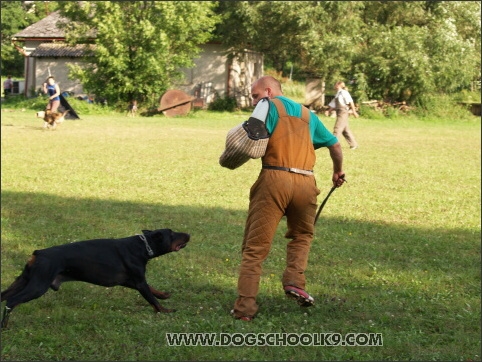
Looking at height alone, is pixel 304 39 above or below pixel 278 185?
above

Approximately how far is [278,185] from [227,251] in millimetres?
2993

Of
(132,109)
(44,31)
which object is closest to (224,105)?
(132,109)

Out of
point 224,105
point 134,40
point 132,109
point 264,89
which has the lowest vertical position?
point 132,109

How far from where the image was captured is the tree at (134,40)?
35.5 m

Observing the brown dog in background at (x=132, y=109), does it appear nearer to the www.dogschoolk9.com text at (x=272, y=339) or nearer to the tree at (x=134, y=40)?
the tree at (x=134, y=40)

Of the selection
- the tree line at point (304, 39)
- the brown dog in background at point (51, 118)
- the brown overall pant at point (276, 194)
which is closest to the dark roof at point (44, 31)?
the tree line at point (304, 39)

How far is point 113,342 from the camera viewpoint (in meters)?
5.42

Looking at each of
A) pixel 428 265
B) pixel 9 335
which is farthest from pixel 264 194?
pixel 428 265

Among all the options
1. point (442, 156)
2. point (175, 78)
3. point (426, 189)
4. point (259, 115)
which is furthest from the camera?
point (175, 78)

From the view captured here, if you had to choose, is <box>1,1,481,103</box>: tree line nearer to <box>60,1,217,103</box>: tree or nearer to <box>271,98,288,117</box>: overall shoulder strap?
<box>60,1,217,103</box>: tree

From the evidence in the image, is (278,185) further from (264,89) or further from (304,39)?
(304,39)

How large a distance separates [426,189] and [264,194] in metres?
9.09

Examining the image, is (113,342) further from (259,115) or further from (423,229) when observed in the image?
(423,229)

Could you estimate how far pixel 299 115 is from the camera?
6.12m
